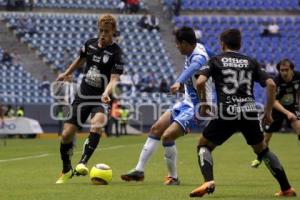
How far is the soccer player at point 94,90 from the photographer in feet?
40.1

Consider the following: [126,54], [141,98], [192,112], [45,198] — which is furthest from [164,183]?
[126,54]

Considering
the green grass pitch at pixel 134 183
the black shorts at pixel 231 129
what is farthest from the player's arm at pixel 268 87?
the green grass pitch at pixel 134 183

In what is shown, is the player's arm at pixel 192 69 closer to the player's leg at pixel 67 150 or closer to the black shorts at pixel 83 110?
the black shorts at pixel 83 110

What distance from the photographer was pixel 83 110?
1242 cm

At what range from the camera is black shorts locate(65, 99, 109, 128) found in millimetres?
12242

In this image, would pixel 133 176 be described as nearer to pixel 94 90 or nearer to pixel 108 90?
pixel 108 90

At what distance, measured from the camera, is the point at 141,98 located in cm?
3709

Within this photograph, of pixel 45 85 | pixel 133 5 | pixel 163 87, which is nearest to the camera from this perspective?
pixel 45 85

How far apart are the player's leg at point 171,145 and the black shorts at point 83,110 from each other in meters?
1.00

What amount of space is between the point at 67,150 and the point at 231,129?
3.34 meters

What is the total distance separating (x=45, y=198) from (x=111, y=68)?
3.19 metres

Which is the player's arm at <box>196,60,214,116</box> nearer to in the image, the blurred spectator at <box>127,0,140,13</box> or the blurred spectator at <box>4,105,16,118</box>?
the blurred spectator at <box>4,105,16,118</box>

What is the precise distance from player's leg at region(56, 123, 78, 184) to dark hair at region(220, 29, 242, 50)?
329 cm

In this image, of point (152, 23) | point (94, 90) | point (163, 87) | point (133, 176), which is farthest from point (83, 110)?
point (152, 23)
